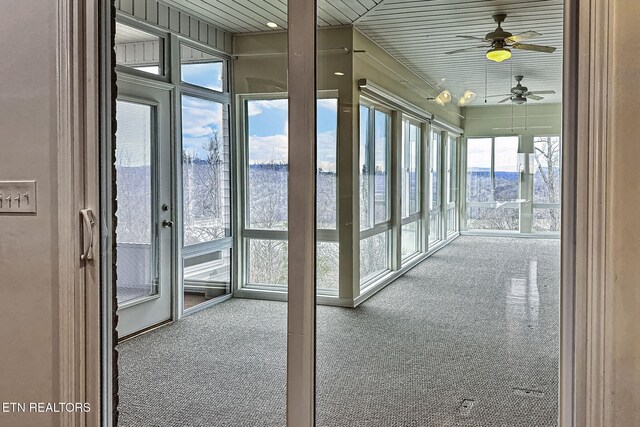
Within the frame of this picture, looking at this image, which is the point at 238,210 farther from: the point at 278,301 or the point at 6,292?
the point at 6,292

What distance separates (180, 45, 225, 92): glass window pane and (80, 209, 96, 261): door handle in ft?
7.98

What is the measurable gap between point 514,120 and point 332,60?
3.76 feet

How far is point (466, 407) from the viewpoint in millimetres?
2598

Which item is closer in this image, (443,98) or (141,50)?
(443,98)

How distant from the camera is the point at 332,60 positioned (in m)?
3.01

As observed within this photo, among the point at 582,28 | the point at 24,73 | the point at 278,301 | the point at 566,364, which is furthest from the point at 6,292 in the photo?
the point at 582,28

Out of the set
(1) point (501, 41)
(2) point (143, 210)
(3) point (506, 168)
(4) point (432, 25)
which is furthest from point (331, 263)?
(4) point (432, 25)

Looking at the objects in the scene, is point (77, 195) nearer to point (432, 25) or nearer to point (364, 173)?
point (364, 173)

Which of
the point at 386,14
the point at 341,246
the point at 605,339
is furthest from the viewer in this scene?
the point at 386,14

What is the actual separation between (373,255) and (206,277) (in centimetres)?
146

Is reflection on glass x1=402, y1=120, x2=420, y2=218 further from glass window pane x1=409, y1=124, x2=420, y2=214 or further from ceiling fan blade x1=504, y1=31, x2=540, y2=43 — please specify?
ceiling fan blade x1=504, y1=31, x2=540, y2=43

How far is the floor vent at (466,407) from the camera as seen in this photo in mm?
2543

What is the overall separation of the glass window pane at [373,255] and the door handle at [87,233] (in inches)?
87.8

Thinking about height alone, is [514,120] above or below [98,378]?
above
